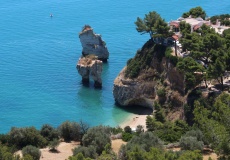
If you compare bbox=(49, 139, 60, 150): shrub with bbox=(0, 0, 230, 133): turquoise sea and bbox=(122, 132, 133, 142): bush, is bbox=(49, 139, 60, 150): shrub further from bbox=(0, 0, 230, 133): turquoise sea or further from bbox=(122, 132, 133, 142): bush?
bbox=(0, 0, 230, 133): turquoise sea

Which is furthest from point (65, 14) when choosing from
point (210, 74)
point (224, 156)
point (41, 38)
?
point (224, 156)

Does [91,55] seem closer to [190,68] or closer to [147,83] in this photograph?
[147,83]

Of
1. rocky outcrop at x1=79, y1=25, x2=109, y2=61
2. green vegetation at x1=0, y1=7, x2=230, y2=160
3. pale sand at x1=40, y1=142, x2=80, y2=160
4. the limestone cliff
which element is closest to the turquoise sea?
the limestone cliff

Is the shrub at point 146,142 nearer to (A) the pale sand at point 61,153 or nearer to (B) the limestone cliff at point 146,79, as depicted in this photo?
(A) the pale sand at point 61,153

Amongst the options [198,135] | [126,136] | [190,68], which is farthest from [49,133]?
[190,68]

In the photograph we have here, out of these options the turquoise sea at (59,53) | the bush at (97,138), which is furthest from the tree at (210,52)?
the bush at (97,138)
